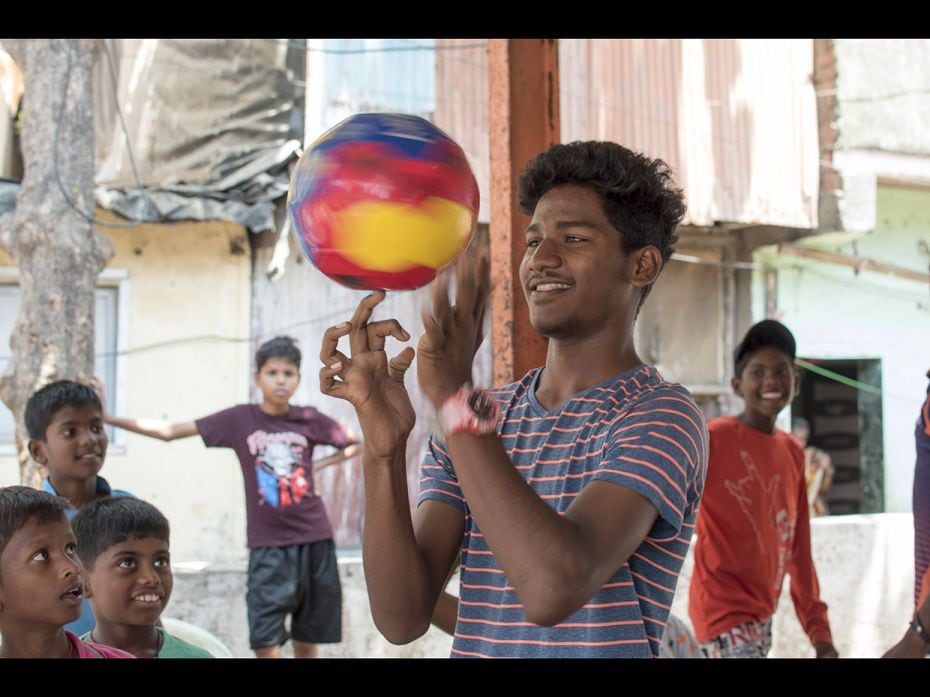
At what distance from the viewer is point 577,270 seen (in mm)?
1873

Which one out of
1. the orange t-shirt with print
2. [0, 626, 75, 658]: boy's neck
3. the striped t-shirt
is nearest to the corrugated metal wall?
the orange t-shirt with print

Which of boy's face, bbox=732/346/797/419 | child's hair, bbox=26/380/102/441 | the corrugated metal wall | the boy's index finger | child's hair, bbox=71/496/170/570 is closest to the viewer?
the boy's index finger

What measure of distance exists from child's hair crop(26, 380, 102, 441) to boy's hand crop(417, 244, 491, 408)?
2.64 metres

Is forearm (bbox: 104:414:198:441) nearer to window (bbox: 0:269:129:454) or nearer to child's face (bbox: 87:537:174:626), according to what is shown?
child's face (bbox: 87:537:174:626)

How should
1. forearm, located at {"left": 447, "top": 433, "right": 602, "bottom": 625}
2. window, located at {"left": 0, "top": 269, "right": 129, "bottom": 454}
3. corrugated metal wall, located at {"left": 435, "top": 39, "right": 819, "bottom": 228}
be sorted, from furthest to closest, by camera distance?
corrugated metal wall, located at {"left": 435, "top": 39, "right": 819, "bottom": 228} → window, located at {"left": 0, "top": 269, "right": 129, "bottom": 454} → forearm, located at {"left": 447, "top": 433, "right": 602, "bottom": 625}

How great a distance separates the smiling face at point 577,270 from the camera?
73.9 inches

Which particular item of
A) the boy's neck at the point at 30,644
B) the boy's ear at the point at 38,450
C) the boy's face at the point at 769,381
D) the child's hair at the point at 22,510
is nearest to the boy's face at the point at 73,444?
the boy's ear at the point at 38,450

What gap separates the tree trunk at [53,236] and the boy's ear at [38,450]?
48.9 inches

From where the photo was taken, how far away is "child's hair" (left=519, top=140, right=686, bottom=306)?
6.33 ft

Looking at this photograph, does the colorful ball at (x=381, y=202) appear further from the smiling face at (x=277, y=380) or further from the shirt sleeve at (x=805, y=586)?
the smiling face at (x=277, y=380)
